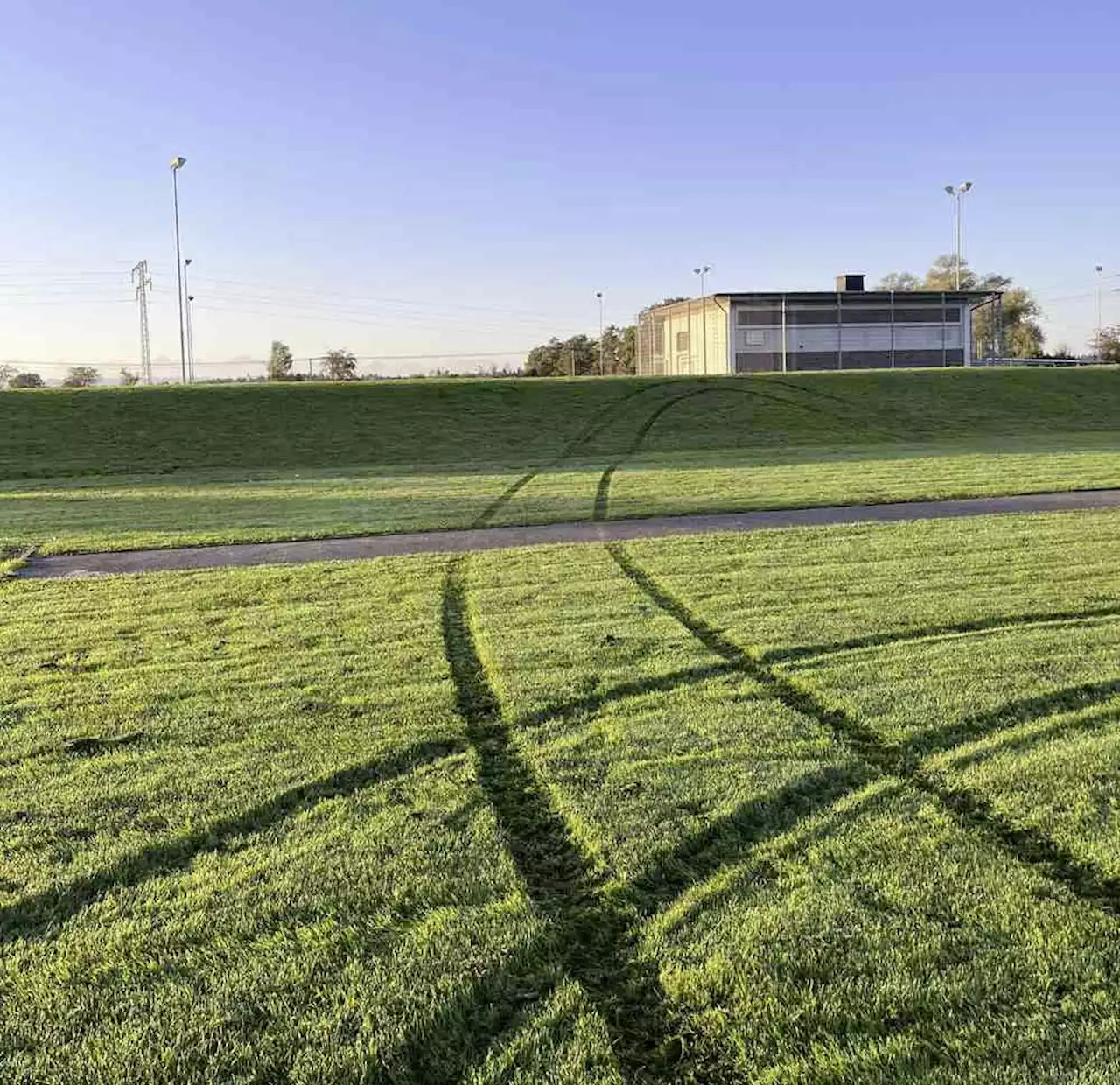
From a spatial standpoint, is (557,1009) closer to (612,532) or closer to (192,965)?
(192,965)

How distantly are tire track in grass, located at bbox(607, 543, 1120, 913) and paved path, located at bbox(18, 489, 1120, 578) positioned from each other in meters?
4.52

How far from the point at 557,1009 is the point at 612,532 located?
8.46 meters

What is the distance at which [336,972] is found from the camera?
9.39 feet

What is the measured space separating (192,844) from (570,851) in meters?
1.39

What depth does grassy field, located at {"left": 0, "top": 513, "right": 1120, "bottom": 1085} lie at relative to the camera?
8.50 ft

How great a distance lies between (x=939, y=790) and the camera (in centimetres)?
393

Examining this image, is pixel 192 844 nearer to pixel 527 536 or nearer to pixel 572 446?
pixel 527 536

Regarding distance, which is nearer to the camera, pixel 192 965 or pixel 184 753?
pixel 192 965

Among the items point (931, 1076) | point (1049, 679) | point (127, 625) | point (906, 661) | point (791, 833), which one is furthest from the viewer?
point (127, 625)

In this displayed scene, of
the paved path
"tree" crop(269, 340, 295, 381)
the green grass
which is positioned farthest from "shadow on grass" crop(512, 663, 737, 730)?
"tree" crop(269, 340, 295, 381)

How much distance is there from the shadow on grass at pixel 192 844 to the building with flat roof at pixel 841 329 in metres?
51.9

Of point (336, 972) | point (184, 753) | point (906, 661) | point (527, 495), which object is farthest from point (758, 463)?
point (336, 972)

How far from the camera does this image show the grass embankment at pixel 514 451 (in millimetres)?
13133

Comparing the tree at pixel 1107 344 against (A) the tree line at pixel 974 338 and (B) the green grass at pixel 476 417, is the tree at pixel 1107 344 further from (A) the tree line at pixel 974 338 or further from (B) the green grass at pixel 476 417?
(B) the green grass at pixel 476 417
